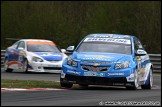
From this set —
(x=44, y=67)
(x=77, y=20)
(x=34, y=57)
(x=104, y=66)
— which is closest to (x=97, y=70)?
(x=104, y=66)

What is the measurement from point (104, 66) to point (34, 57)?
28.5ft

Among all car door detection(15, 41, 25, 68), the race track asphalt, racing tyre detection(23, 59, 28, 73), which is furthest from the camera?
A: car door detection(15, 41, 25, 68)

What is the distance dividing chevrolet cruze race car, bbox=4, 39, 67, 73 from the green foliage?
26.0 ft

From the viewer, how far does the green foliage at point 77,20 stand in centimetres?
3156

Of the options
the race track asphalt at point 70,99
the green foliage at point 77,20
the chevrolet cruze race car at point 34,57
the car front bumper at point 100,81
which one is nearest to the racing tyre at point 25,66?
the chevrolet cruze race car at point 34,57

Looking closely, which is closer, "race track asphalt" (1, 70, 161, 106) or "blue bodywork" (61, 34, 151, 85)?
"race track asphalt" (1, 70, 161, 106)

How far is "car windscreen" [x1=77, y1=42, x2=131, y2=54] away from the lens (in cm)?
1620

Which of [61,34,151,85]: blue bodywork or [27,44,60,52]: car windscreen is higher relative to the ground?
[61,34,151,85]: blue bodywork

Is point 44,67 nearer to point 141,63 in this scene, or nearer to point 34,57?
point 34,57

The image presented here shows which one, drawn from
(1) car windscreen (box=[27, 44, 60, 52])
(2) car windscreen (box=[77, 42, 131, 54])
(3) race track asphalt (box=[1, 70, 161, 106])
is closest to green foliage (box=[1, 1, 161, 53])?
(1) car windscreen (box=[27, 44, 60, 52])

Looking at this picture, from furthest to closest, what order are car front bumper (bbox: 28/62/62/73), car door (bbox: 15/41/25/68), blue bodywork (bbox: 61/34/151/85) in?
car door (bbox: 15/41/25/68)
car front bumper (bbox: 28/62/62/73)
blue bodywork (bbox: 61/34/151/85)

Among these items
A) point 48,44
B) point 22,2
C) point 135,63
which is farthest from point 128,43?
point 22,2

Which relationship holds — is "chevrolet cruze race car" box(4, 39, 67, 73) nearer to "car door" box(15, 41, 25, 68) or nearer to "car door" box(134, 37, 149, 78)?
"car door" box(15, 41, 25, 68)

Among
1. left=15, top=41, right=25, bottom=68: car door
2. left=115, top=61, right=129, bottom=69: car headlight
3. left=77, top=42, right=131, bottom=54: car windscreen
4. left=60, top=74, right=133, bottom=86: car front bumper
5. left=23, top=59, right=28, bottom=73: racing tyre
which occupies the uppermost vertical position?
left=77, top=42, right=131, bottom=54: car windscreen
